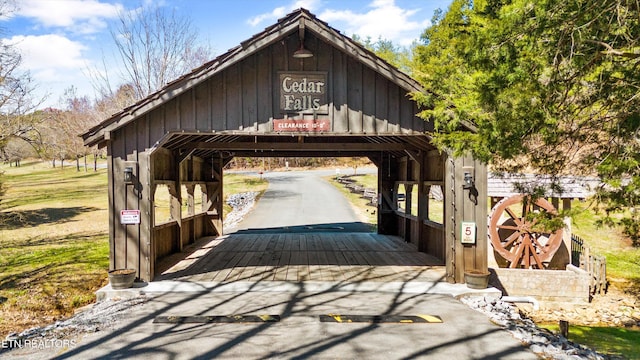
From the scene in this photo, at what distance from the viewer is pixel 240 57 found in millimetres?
8297

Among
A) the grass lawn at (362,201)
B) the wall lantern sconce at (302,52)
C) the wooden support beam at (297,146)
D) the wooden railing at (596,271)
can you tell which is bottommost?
the wooden railing at (596,271)

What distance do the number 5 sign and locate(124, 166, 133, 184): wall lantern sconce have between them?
21.2ft

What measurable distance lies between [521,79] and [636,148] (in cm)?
155

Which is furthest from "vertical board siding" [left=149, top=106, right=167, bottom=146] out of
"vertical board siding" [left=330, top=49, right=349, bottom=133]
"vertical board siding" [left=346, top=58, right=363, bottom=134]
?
"vertical board siding" [left=346, top=58, right=363, bottom=134]

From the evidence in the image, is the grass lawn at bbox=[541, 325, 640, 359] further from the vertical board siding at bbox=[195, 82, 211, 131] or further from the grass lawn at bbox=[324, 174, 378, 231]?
the grass lawn at bbox=[324, 174, 378, 231]

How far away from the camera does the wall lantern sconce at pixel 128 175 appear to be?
336 inches

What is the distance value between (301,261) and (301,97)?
14.4 ft

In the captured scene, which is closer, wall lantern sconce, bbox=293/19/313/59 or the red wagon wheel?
wall lantern sconce, bbox=293/19/313/59

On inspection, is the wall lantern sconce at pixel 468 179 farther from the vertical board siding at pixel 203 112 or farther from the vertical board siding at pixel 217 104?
the vertical board siding at pixel 203 112

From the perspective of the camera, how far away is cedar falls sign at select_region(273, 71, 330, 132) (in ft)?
28.8

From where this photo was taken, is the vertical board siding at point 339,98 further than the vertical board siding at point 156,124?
Yes

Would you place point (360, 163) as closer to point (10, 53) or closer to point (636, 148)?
point (10, 53)

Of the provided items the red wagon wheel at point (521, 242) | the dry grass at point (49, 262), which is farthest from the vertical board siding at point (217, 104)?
the red wagon wheel at point (521, 242)

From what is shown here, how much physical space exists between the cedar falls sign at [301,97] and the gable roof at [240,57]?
0.75m
